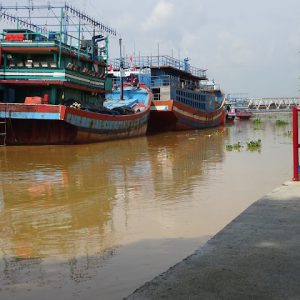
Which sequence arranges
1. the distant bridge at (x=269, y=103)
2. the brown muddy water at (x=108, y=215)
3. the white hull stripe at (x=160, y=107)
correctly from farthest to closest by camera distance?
1. the distant bridge at (x=269, y=103)
2. the white hull stripe at (x=160, y=107)
3. the brown muddy water at (x=108, y=215)

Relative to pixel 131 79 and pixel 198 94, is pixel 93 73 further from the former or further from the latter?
pixel 198 94

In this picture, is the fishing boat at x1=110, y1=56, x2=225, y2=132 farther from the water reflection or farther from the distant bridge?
the distant bridge

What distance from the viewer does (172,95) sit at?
3356 centimetres

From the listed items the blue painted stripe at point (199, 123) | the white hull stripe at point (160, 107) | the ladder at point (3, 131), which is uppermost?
the white hull stripe at point (160, 107)

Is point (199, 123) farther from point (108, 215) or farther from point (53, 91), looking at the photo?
point (108, 215)

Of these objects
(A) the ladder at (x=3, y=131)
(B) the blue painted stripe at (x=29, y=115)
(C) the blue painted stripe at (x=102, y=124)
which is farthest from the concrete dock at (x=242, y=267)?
(A) the ladder at (x=3, y=131)

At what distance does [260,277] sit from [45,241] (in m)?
3.31

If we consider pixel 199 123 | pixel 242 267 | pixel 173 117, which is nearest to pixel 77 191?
pixel 242 267

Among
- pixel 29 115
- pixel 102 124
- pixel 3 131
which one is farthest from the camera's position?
pixel 102 124

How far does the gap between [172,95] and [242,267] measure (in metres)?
30.3

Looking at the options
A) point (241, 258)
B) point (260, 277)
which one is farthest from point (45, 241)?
point (260, 277)

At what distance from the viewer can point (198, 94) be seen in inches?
1560

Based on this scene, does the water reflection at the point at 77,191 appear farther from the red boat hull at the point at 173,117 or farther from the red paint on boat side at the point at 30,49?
the red boat hull at the point at 173,117

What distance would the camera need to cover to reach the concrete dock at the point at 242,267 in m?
3.12
